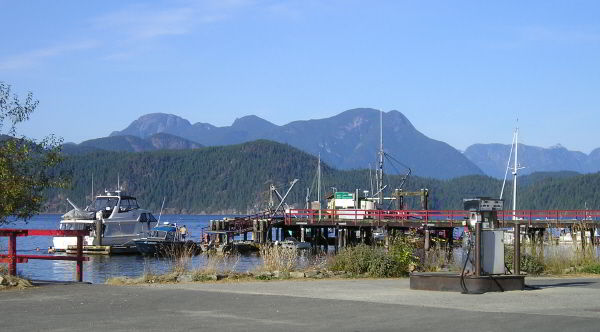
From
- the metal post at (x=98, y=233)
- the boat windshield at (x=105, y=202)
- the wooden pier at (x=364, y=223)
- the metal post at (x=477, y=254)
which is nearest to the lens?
the metal post at (x=477, y=254)

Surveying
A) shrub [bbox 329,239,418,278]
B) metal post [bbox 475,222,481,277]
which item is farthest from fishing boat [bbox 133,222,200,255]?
metal post [bbox 475,222,481,277]

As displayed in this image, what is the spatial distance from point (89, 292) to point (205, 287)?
3011mm

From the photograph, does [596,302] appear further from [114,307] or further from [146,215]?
[146,215]

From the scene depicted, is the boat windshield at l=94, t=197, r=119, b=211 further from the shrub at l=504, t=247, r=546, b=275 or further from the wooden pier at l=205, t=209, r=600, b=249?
the shrub at l=504, t=247, r=546, b=275

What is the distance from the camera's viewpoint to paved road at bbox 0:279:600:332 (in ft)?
50.2

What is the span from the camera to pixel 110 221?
74250mm

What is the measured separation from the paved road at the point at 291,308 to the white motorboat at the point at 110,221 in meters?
51.9

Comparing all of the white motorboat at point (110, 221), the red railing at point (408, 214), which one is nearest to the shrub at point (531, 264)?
the red railing at point (408, 214)

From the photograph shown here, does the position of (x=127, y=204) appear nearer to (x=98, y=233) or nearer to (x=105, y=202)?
(x=105, y=202)

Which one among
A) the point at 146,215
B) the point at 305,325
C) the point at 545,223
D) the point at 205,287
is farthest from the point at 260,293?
the point at 146,215

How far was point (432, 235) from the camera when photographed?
71.6m

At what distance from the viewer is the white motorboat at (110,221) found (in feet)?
238

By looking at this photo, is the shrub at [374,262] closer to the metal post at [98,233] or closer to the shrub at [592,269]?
the shrub at [592,269]

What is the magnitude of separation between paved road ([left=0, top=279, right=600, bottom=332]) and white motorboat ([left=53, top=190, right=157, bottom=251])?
5190 centimetres
